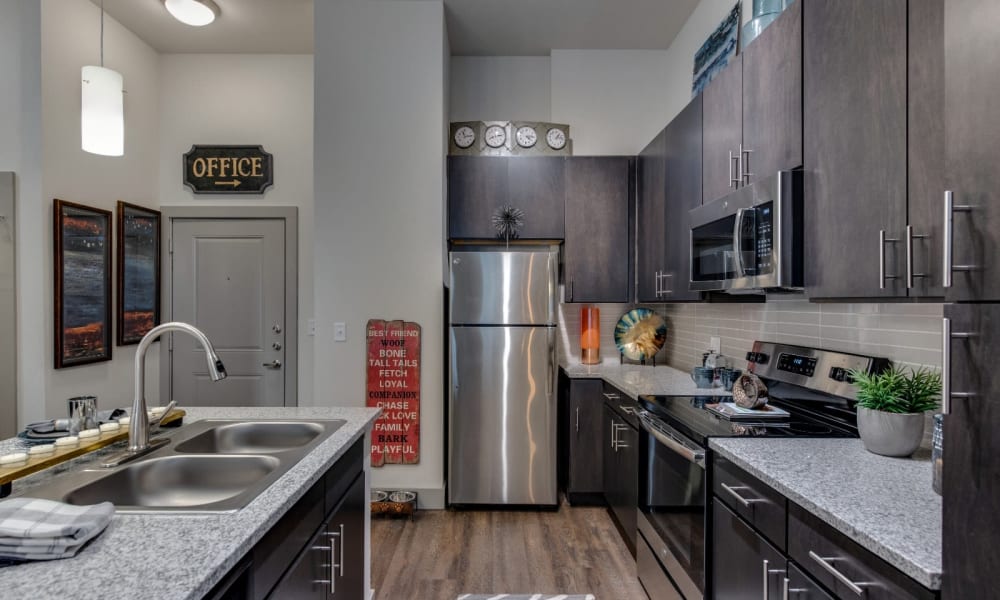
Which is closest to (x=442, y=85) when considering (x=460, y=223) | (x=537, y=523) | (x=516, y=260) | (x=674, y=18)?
(x=460, y=223)

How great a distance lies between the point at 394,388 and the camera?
3182mm

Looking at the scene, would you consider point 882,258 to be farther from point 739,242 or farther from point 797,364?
point 797,364

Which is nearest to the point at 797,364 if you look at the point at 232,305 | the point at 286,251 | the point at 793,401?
the point at 793,401

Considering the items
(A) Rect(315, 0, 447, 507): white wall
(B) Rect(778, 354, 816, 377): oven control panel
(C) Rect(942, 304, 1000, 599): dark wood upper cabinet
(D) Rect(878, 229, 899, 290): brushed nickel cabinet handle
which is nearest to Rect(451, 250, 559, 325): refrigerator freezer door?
(A) Rect(315, 0, 447, 507): white wall

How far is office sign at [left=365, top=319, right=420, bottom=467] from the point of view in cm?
317

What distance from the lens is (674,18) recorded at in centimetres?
327

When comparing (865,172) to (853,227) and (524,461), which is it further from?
(524,461)

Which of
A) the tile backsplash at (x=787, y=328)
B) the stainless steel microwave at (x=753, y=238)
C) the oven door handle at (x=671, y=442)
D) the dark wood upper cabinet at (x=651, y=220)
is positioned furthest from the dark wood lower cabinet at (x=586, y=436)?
the stainless steel microwave at (x=753, y=238)

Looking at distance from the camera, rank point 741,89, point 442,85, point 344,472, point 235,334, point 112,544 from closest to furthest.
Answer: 1. point 112,544
2. point 344,472
3. point 741,89
4. point 442,85
5. point 235,334

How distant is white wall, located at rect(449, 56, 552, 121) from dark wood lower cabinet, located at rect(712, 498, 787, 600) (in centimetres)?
309

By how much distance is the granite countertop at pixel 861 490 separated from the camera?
2.91 ft

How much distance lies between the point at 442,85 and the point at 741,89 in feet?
6.18

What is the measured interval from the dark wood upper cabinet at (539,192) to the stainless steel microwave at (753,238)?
1258 millimetres

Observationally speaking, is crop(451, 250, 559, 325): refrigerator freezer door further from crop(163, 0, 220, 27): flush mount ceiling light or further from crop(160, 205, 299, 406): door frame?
crop(163, 0, 220, 27): flush mount ceiling light
